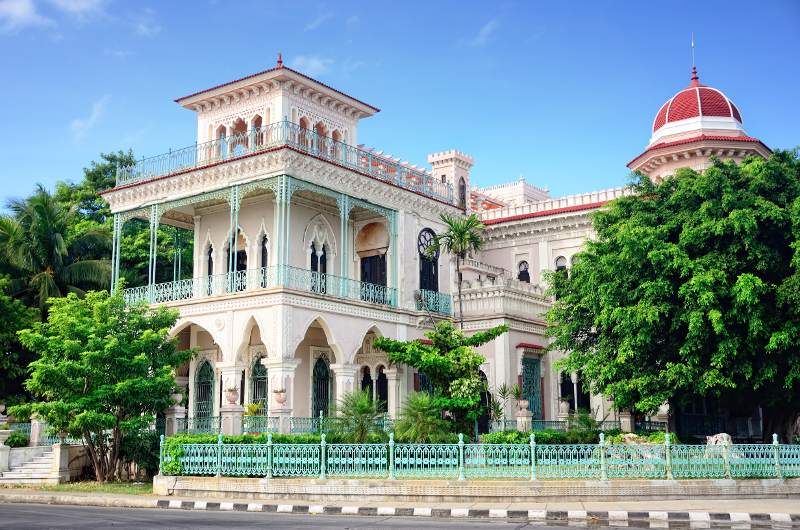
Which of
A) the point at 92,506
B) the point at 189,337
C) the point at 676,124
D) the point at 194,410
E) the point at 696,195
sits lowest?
the point at 92,506

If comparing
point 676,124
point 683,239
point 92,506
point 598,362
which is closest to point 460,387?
point 598,362

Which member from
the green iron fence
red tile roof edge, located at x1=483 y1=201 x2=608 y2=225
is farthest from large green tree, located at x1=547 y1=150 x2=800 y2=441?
red tile roof edge, located at x1=483 y1=201 x2=608 y2=225

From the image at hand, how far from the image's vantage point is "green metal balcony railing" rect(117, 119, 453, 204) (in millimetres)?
22844

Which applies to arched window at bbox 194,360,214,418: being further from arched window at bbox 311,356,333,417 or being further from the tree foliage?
the tree foliage

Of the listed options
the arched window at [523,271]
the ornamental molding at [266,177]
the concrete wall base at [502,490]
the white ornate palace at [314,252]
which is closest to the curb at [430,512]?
the concrete wall base at [502,490]

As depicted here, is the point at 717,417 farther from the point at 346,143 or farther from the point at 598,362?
the point at 346,143

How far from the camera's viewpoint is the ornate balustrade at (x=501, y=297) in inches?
1012

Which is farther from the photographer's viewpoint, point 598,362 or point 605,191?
point 605,191

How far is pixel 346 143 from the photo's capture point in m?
26.1

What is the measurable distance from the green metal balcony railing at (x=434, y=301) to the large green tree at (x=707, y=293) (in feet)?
21.0

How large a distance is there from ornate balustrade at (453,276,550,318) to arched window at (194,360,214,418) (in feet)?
26.2

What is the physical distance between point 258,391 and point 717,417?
13448mm

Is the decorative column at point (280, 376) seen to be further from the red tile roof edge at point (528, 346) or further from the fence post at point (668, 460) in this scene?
the fence post at point (668, 460)

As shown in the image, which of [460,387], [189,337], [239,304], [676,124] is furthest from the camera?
[676,124]
